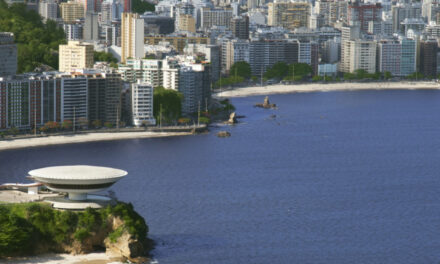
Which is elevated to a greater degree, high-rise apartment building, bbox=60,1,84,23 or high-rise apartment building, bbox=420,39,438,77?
high-rise apartment building, bbox=60,1,84,23

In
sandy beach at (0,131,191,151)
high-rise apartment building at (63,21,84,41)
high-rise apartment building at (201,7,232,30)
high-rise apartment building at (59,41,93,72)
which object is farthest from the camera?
high-rise apartment building at (201,7,232,30)

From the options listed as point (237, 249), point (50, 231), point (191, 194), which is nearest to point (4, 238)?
point (50, 231)

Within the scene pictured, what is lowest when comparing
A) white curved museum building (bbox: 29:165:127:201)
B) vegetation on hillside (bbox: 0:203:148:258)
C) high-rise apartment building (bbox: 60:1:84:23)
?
vegetation on hillside (bbox: 0:203:148:258)

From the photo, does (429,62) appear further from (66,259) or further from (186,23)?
(66,259)

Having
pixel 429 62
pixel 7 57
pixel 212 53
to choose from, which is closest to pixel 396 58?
pixel 429 62

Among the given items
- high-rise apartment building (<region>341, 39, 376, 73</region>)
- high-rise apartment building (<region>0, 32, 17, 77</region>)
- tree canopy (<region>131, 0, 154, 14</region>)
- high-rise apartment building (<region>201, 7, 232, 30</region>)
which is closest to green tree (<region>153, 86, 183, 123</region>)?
high-rise apartment building (<region>0, 32, 17, 77</region>)

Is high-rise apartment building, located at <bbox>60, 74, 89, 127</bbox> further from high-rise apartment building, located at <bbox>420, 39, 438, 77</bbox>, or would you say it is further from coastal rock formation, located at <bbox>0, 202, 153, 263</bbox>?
high-rise apartment building, located at <bbox>420, 39, 438, 77</bbox>
